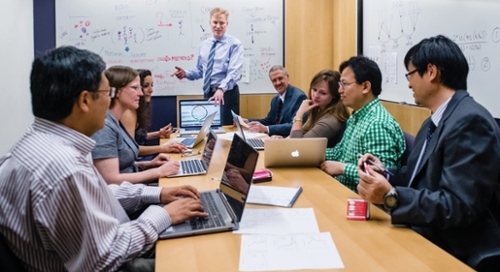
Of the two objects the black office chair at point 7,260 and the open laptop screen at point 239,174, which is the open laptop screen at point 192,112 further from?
the black office chair at point 7,260

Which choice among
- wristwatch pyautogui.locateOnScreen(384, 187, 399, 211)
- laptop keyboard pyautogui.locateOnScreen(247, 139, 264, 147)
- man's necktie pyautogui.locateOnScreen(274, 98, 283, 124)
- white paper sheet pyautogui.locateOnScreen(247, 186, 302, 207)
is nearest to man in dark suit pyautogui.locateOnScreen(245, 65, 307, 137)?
man's necktie pyautogui.locateOnScreen(274, 98, 283, 124)

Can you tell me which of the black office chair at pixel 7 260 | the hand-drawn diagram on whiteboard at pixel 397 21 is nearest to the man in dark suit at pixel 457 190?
the black office chair at pixel 7 260

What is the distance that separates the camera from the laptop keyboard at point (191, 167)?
7.64ft

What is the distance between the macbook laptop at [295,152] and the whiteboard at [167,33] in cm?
291

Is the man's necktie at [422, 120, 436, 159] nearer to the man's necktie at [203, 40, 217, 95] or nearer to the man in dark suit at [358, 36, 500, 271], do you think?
the man in dark suit at [358, 36, 500, 271]

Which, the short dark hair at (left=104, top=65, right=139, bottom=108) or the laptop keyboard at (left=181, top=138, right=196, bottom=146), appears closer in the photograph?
the short dark hair at (left=104, top=65, right=139, bottom=108)

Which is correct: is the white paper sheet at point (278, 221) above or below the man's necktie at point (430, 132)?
below

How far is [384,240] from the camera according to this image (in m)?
1.37

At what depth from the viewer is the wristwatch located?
148 cm

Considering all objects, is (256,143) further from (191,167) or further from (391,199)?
(391,199)

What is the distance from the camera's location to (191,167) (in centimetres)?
243

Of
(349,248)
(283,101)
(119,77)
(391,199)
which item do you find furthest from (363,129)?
(283,101)

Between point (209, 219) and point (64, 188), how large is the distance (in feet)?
1.81

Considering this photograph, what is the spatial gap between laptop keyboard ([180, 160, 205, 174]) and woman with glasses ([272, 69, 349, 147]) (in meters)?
0.71
